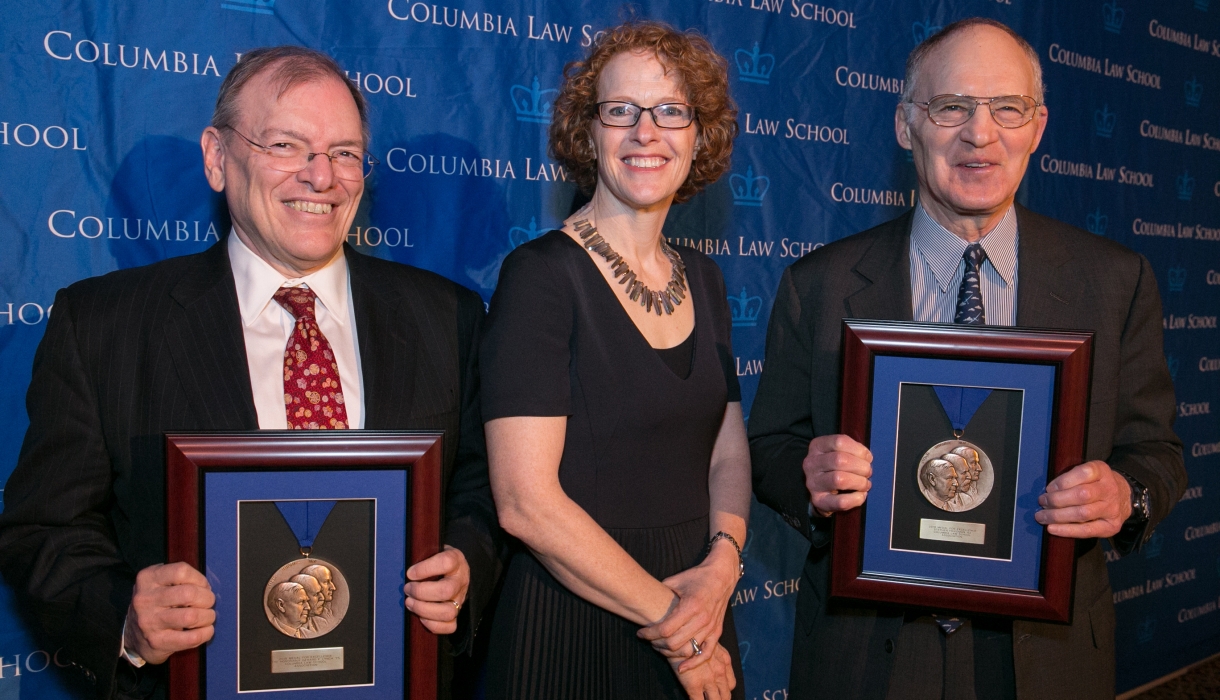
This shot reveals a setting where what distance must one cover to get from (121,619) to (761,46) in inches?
112

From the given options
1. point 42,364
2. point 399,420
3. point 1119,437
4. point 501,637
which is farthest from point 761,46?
point 42,364

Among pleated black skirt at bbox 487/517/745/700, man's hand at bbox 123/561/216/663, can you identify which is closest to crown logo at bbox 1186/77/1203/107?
pleated black skirt at bbox 487/517/745/700

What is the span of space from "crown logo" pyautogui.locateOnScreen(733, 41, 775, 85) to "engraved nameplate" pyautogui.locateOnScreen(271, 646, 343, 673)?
2.56m

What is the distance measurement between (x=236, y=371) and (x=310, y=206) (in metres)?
0.37

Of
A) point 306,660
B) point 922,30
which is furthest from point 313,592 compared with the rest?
point 922,30

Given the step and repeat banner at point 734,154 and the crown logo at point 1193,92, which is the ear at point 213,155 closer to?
Result: the step and repeat banner at point 734,154

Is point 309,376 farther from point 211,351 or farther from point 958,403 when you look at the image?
point 958,403

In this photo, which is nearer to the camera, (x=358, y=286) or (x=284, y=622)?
(x=284, y=622)

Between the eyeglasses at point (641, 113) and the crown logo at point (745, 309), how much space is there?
1.42 m

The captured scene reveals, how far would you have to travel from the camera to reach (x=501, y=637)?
1873 millimetres

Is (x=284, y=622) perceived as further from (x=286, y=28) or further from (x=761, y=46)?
(x=761, y=46)

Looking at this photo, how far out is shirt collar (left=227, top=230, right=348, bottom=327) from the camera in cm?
176

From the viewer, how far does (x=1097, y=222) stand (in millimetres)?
4203

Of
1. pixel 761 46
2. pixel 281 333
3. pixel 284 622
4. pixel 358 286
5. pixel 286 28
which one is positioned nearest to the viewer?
pixel 284 622
